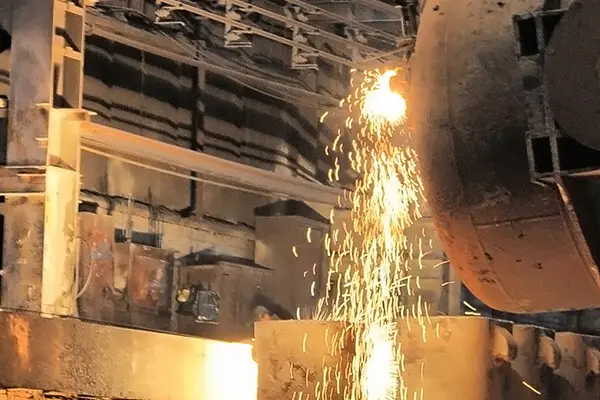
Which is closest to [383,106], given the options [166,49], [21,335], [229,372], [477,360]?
[477,360]

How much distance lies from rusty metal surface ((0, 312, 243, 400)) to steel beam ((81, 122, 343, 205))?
157cm

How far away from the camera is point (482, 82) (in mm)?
2549

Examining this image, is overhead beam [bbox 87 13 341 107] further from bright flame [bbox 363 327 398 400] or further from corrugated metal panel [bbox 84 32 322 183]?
bright flame [bbox 363 327 398 400]

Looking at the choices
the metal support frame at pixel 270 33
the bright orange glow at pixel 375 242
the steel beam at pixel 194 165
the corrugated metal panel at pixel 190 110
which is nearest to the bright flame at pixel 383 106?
the bright orange glow at pixel 375 242

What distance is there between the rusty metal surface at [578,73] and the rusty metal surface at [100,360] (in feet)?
13.9

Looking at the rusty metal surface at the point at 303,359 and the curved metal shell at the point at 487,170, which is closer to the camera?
the curved metal shell at the point at 487,170

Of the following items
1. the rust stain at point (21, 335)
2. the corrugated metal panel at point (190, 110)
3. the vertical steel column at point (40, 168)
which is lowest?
the rust stain at point (21, 335)

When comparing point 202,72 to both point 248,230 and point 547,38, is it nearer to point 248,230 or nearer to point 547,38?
point 248,230

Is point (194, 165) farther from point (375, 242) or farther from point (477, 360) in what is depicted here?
point (477, 360)

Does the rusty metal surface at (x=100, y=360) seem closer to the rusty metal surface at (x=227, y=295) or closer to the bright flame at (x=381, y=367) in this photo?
the bright flame at (x=381, y=367)

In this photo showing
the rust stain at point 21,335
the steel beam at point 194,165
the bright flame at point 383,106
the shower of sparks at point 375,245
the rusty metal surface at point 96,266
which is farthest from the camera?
the steel beam at point 194,165

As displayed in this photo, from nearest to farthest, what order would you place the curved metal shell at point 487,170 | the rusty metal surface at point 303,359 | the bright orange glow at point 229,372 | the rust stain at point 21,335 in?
the curved metal shell at point 487,170
the rust stain at point 21,335
the rusty metal surface at point 303,359
the bright orange glow at point 229,372

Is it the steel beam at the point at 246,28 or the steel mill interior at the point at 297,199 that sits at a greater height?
the steel beam at the point at 246,28

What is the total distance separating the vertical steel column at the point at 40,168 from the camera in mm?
6500
